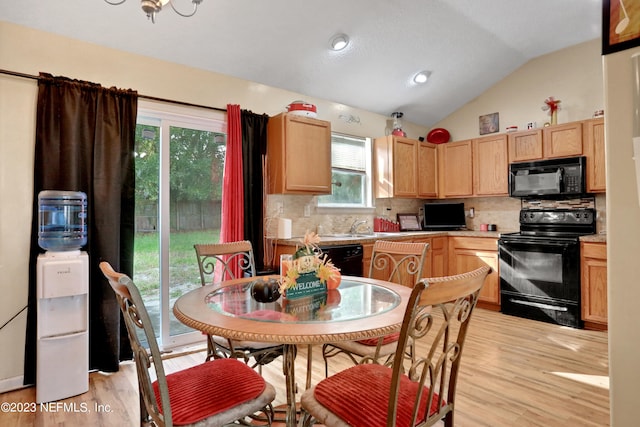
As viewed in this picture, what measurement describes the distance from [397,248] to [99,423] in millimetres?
2046

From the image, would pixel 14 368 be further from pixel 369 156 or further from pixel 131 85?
pixel 369 156

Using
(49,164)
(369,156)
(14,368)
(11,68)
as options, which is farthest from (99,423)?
(369,156)

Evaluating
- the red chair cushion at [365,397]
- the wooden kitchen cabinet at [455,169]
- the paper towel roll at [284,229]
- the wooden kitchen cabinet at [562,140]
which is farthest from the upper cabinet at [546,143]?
the red chair cushion at [365,397]

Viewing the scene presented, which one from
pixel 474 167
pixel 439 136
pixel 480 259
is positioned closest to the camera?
pixel 480 259

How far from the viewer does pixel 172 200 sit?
10.6 feet

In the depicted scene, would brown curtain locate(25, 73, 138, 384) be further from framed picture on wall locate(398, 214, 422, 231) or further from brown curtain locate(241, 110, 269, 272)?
framed picture on wall locate(398, 214, 422, 231)

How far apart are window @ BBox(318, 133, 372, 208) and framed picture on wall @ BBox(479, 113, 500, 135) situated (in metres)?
1.64

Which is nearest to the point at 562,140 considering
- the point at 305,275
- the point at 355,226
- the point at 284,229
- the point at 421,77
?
the point at 421,77

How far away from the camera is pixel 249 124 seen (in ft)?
11.4

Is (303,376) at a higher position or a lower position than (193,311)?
lower

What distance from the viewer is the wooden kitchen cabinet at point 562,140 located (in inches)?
155

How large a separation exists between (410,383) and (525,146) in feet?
12.8

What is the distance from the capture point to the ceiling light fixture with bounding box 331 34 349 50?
3.34m

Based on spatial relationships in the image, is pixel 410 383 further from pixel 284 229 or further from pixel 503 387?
pixel 284 229
